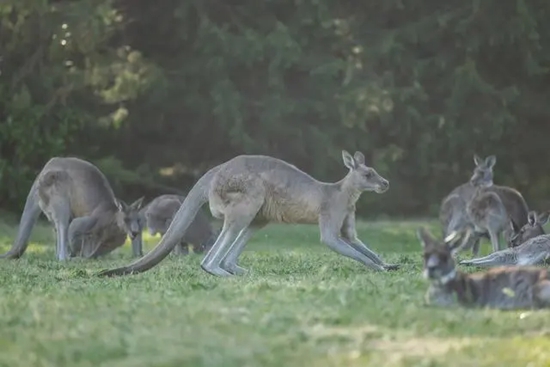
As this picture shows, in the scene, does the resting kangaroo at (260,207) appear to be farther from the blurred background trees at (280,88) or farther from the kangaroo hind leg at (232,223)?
the blurred background trees at (280,88)

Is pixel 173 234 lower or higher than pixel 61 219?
higher

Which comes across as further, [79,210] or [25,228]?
[79,210]

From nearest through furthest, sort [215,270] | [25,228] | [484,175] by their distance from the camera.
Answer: [215,270], [25,228], [484,175]

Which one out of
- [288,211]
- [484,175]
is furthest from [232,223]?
[484,175]

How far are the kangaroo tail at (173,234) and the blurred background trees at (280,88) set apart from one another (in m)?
12.6

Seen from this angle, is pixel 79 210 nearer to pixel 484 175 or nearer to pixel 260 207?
pixel 260 207

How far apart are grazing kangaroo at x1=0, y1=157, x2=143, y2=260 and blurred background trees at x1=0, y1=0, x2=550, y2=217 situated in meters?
8.33

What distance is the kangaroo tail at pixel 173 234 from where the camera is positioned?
11.7 m

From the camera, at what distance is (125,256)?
54.7 ft

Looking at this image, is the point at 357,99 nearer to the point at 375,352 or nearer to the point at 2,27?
the point at 2,27

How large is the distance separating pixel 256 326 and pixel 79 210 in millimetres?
9351

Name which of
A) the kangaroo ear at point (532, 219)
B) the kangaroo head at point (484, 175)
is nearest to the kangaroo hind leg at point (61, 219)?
the kangaroo ear at point (532, 219)

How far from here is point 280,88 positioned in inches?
1021

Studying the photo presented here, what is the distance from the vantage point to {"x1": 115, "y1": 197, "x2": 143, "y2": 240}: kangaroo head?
16266mm
